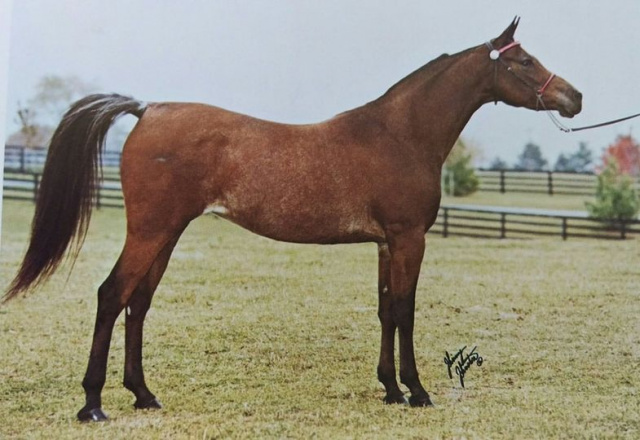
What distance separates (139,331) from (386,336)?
45.6 inches

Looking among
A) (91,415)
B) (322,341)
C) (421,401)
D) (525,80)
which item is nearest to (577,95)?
(525,80)

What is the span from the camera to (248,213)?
3.13m

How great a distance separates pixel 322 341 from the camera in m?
3.56

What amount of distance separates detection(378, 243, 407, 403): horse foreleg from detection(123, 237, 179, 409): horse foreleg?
38.8 inches

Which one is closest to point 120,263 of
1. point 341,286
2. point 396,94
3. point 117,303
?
point 117,303

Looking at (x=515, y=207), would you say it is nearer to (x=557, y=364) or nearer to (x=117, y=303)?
(x=557, y=364)

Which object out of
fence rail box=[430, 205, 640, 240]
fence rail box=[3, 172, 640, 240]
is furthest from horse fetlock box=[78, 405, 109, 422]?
fence rail box=[430, 205, 640, 240]

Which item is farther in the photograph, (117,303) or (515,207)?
(515,207)

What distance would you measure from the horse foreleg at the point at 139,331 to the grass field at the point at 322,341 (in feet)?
0.24

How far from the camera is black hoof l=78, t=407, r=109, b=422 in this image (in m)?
3.05

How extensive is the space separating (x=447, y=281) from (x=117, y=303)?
1.70 m

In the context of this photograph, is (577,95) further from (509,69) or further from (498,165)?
(498,165)
